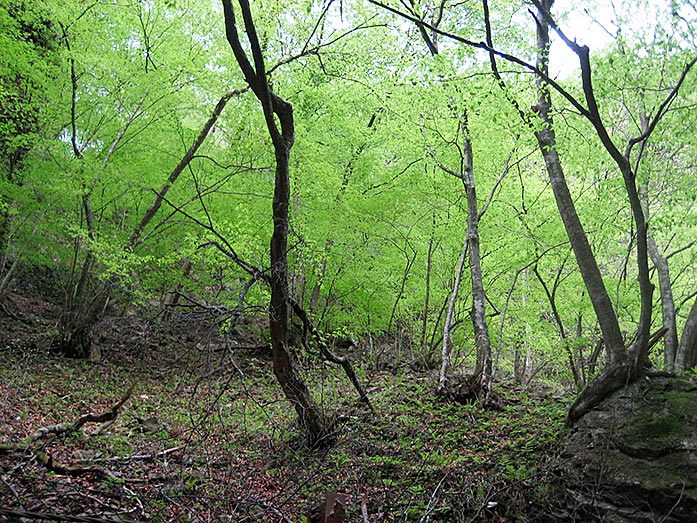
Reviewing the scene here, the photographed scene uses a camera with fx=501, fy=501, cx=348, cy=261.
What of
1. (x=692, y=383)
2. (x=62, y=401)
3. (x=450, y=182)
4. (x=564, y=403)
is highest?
(x=450, y=182)

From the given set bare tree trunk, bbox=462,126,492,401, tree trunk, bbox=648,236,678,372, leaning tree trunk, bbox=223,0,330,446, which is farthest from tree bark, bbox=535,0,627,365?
leaning tree trunk, bbox=223,0,330,446

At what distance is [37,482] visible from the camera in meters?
4.01

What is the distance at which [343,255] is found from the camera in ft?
35.8

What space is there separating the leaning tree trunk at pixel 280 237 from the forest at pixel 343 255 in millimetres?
34

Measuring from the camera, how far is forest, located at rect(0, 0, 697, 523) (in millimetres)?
4953

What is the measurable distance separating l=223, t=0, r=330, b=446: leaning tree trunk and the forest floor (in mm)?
403

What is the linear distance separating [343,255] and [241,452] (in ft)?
17.5

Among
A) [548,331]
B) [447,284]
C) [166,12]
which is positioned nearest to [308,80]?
[166,12]

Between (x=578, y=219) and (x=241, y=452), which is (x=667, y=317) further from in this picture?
(x=241, y=452)

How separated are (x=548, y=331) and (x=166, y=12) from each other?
11002 mm

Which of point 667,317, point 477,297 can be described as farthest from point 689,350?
point 477,297

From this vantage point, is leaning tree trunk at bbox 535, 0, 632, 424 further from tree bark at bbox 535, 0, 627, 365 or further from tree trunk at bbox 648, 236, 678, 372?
tree trunk at bbox 648, 236, 678, 372

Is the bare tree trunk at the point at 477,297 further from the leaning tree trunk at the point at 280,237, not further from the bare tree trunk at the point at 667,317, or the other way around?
the leaning tree trunk at the point at 280,237

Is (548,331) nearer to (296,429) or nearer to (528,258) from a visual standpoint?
(528,258)
